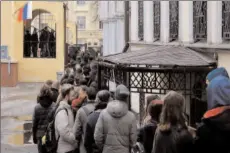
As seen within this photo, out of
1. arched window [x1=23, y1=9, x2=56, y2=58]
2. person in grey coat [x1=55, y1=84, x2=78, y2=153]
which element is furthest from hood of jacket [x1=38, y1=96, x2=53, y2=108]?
arched window [x1=23, y1=9, x2=56, y2=58]

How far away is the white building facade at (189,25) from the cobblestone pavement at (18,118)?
12.5 feet

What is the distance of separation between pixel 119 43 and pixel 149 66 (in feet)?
38.4

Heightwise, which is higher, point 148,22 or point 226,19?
point 148,22

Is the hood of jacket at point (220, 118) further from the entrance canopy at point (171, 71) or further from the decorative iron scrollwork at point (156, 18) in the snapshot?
the decorative iron scrollwork at point (156, 18)

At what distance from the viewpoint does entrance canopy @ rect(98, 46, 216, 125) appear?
9.06 metres

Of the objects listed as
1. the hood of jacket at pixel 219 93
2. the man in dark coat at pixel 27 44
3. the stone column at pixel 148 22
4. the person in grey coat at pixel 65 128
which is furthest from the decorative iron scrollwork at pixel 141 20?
the man in dark coat at pixel 27 44

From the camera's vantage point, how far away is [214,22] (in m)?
9.30

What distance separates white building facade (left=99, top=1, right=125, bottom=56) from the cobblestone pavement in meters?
3.77

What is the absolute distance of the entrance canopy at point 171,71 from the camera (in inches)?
357

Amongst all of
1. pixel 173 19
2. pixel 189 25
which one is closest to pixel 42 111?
pixel 189 25

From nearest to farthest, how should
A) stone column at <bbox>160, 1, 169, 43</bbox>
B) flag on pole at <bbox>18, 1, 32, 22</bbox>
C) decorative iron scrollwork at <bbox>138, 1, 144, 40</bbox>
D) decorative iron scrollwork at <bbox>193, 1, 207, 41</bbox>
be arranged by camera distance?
decorative iron scrollwork at <bbox>193, 1, 207, 41</bbox> < stone column at <bbox>160, 1, 169, 43</bbox> < decorative iron scrollwork at <bbox>138, 1, 144, 40</bbox> < flag on pole at <bbox>18, 1, 32, 22</bbox>

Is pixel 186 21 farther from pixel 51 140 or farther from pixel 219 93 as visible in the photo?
pixel 219 93

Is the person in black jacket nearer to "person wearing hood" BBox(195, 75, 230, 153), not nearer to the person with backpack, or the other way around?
the person with backpack

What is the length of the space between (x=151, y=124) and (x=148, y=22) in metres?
8.20
